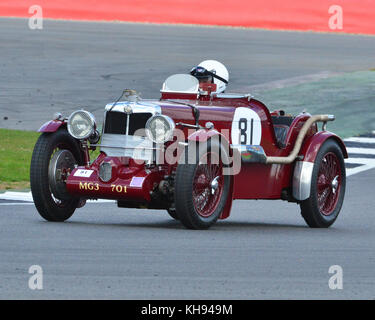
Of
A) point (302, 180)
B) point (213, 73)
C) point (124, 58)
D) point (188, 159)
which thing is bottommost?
point (302, 180)

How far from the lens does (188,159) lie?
1112 cm

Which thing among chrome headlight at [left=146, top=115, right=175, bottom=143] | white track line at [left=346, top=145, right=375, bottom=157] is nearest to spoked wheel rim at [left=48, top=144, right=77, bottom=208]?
chrome headlight at [left=146, top=115, right=175, bottom=143]

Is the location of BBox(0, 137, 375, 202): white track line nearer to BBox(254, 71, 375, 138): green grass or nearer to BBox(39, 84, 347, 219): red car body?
BBox(254, 71, 375, 138): green grass

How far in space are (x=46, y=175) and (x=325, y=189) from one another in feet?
9.92

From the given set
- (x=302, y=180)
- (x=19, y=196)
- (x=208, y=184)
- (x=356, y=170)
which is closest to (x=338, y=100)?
(x=356, y=170)

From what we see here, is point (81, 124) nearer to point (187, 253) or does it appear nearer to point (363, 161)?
point (187, 253)

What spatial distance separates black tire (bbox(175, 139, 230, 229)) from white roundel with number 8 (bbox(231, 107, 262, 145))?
56 cm

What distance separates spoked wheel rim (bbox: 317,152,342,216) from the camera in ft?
41.5

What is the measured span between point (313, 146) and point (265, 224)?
996 mm

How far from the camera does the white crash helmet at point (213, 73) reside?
1291cm

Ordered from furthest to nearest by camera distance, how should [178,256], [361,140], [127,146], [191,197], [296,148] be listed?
[361,140]
[296,148]
[127,146]
[191,197]
[178,256]

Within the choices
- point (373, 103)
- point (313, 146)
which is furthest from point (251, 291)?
point (373, 103)

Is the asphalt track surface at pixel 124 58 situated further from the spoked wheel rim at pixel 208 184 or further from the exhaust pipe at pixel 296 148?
the spoked wheel rim at pixel 208 184

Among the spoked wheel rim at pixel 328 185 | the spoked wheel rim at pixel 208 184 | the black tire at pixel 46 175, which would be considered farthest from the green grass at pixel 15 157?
the spoked wheel rim at pixel 208 184
